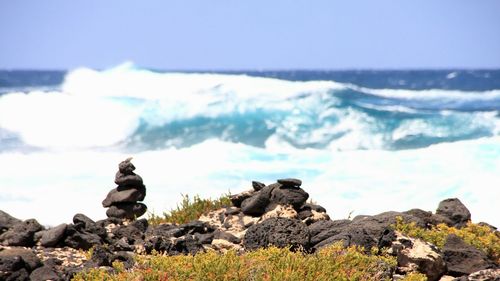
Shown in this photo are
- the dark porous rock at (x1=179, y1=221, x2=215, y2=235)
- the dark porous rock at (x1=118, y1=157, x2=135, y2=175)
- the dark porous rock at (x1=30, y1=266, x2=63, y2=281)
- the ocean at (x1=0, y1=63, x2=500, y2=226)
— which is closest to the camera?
the dark porous rock at (x1=30, y1=266, x2=63, y2=281)

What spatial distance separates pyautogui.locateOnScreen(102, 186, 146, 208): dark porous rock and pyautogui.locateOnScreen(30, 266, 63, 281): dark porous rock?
5.19 m

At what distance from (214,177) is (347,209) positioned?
8.80m

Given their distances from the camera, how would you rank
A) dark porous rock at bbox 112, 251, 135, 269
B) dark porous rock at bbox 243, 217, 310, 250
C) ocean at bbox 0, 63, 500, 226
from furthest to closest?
ocean at bbox 0, 63, 500, 226
dark porous rock at bbox 112, 251, 135, 269
dark porous rock at bbox 243, 217, 310, 250

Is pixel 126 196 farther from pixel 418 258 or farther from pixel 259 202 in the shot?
pixel 418 258

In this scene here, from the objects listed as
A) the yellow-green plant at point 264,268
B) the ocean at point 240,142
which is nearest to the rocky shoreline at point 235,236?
the yellow-green plant at point 264,268

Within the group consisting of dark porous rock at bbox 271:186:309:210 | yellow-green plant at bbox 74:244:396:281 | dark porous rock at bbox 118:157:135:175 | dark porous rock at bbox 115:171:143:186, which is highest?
dark porous rock at bbox 118:157:135:175

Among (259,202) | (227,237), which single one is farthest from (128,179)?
(227,237)

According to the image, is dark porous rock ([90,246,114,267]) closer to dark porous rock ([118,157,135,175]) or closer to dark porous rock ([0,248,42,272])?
dark porous rock ([0,248,42,272])

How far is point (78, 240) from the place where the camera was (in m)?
16.0

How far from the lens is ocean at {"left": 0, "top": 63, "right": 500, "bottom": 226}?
3522 centimetres

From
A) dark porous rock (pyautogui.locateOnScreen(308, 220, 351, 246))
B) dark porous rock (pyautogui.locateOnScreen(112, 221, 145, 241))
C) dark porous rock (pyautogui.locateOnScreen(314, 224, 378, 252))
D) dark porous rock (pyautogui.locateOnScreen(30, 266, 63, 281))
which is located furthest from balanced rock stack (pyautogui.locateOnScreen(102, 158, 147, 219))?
dark porous rock (pyautogui.locateOnScreen(314, 224, 378, 252))

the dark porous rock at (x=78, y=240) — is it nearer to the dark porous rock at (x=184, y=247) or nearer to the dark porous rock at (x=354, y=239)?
the dark porous rock at (x=184, y=247)

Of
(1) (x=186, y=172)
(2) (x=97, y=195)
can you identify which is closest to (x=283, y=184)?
(2) (x=97, y=195)

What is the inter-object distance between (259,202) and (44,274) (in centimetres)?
569
